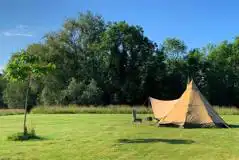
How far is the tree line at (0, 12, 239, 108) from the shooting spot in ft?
187

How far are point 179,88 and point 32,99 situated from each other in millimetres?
23228

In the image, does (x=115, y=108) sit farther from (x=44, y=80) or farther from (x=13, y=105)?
(x=13, y=105)

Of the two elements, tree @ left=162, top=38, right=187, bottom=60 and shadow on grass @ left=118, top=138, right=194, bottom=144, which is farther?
tree @ left=162, top=38, right=187, bottom=60

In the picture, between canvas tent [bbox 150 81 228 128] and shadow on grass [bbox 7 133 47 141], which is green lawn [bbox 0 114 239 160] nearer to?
shadow on grass [bbox 7 133 47 141]

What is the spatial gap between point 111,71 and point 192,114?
35123 millimetres

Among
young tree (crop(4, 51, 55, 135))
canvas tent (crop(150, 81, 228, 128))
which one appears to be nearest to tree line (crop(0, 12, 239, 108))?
canvas tent (crop(150, 81, 228, 128))

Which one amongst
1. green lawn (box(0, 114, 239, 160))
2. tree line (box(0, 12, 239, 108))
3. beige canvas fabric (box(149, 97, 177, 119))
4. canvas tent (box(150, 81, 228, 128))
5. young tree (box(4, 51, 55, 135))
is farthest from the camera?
tree line (box(0, 12, 239, 108))

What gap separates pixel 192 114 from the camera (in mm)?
22703

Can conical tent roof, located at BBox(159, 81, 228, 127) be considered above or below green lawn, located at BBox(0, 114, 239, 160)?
above

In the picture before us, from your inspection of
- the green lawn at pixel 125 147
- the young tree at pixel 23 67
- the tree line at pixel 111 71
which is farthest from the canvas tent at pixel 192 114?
the tree line at pixel 111 71

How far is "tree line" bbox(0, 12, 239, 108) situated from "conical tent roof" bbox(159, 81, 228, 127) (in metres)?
31.8

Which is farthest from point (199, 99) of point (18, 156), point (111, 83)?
point (111, 83)

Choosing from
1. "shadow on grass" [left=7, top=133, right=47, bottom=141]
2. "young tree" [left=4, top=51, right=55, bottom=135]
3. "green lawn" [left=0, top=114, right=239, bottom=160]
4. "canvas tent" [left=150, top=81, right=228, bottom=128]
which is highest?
"young tree" [left=4, top=51, right=55, bottom=135]

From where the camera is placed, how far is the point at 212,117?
22469 millimetres
